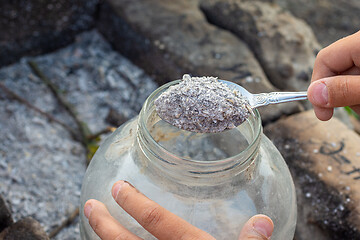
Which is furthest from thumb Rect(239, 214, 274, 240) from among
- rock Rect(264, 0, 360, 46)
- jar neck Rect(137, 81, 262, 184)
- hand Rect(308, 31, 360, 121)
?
rock Rect(264, 0, 360, 46)

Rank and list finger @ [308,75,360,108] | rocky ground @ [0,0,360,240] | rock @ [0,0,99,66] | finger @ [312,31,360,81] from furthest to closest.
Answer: rock @ [0,0,99,66] < rocky ground @ [0,0,360,240] < finger @ [312,31,360,81] < finger @ [308,75,360,108]

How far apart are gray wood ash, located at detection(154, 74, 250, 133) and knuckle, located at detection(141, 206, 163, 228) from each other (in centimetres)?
17

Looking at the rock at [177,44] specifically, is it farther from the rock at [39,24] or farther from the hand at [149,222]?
the hand at [149,222]

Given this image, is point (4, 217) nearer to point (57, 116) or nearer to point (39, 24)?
point (57, 116)

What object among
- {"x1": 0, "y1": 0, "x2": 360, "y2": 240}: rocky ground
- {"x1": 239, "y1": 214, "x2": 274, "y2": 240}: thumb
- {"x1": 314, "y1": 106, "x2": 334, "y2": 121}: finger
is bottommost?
{"x1": 0, "y1": 0, "x2": 360, "y2": 240}: rocky ground

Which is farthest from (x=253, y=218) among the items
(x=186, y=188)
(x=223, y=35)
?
(x=223, y=35)

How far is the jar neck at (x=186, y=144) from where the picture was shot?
2.52 ft

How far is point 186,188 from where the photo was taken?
2.74 feet

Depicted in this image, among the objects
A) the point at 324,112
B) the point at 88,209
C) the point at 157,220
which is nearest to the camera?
the point at 157,220

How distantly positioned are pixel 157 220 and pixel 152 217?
0.01 m

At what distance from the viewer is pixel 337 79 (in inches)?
34.6

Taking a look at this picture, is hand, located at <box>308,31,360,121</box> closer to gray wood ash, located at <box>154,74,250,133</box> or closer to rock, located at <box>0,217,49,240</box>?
gray wood ash, located at <box>154,74,250,133</box>

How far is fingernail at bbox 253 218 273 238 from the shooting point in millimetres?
796

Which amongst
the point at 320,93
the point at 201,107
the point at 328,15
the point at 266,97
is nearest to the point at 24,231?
the point at 201,107
